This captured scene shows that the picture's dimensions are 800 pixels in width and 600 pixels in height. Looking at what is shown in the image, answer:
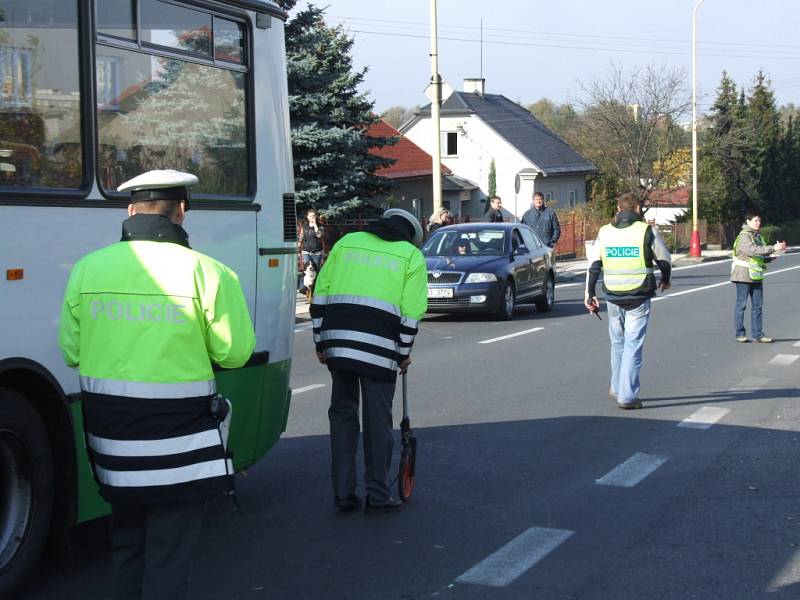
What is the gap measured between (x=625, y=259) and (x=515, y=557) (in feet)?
16.2

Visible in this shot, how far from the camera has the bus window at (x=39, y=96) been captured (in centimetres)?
504

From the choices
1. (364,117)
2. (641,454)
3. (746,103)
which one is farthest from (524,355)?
(746,103)

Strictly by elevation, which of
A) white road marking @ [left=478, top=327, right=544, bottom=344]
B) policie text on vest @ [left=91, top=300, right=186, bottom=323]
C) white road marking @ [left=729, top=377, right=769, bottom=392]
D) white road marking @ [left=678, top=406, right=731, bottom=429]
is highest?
policie text on vest @ [left=91, top=300, right=186, bottom=323]

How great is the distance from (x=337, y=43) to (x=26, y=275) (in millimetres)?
28347

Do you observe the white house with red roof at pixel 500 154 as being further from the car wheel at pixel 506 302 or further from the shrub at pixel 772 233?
the car wheel at pixel 506 302

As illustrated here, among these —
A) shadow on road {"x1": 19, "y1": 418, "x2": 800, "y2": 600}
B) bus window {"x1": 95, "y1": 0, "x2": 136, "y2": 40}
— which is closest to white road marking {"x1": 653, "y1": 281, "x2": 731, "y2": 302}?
shadow on road {"x1": 19, "y1": 418, "x2": 800, "y2": 600}

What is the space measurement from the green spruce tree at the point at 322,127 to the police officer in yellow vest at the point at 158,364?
1012 inches

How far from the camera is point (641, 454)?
8.41 meters

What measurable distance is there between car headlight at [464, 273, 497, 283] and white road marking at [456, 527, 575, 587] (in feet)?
40.6

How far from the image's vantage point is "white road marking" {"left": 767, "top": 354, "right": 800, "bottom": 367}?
13.5 metres

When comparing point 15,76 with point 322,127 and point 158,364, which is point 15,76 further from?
point 322,127

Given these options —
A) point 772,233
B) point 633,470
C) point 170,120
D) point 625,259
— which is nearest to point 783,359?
point 625,259

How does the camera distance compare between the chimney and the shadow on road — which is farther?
the chimney

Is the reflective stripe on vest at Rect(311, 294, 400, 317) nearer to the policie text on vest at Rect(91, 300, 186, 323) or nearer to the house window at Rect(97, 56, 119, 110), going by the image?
the house window at Rect(97, 56, 119, 110)
